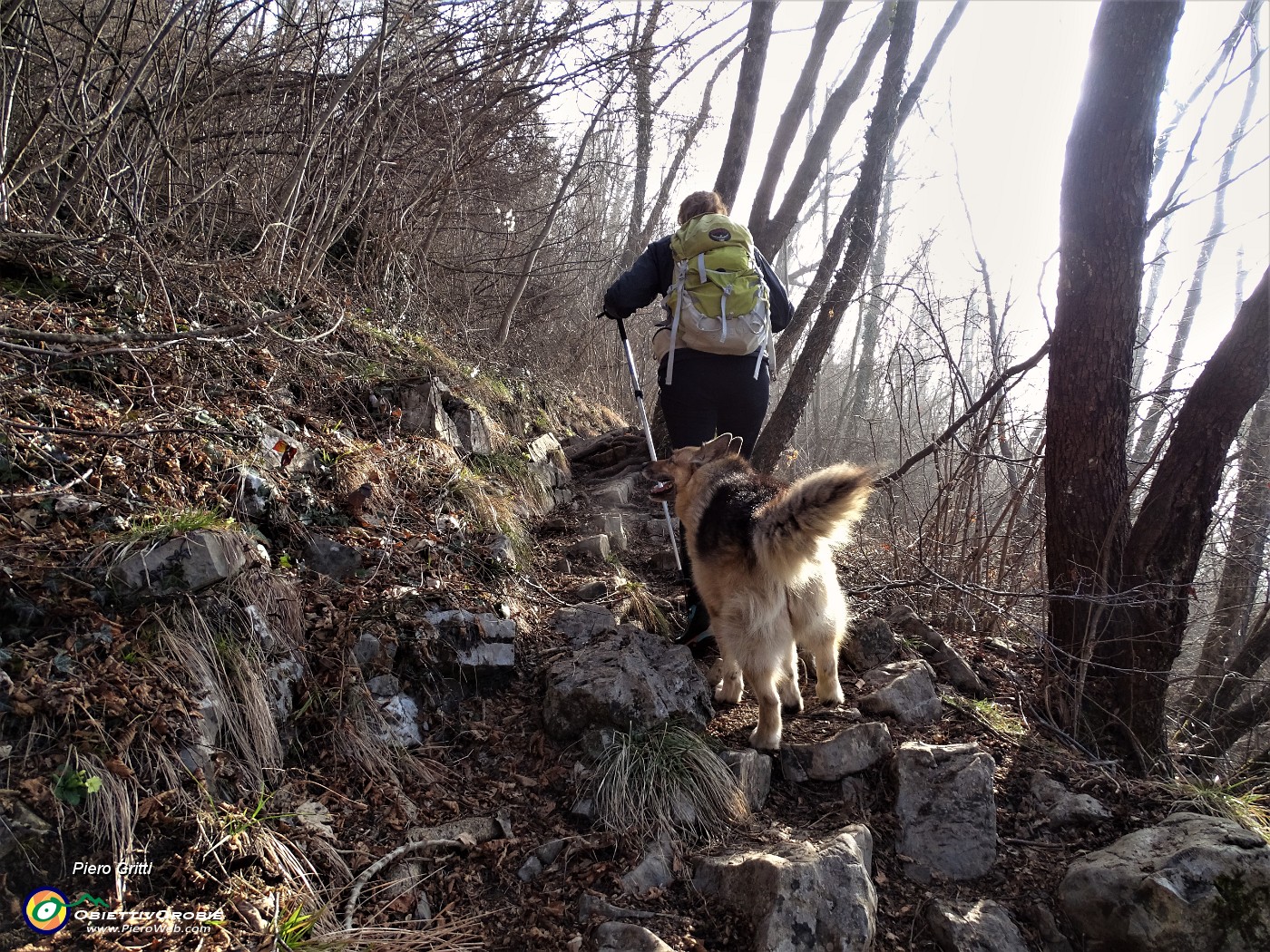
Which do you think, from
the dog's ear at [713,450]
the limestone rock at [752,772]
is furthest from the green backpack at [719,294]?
the limestone rock at [752,772]

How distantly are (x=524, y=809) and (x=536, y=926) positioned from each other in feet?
1.77

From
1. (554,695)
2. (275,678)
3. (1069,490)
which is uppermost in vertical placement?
(1069,490)

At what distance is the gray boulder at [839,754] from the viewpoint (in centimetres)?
314

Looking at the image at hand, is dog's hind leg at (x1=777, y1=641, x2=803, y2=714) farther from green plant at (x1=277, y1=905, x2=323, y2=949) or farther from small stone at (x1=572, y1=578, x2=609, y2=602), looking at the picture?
green plant at (x1=277, y1=905, x2=323, y2=949)

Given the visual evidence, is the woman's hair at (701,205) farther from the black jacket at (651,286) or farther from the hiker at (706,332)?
the black jacket at (651,286)

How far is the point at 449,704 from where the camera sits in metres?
3.25

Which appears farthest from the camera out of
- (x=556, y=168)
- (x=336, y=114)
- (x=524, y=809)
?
(x=556, y=168)

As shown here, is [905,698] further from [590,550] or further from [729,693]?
[590,550]

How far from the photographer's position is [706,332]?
14.4 ft

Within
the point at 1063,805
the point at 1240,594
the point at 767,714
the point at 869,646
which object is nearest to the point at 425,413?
the point at 767,714

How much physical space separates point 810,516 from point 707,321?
1.90 m

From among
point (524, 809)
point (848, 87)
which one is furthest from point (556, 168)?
point (524, 809)

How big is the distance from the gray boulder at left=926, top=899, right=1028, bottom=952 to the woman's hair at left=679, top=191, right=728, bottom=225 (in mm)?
4140

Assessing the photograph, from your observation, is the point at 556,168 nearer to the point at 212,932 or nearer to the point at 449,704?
the point at 449,704
